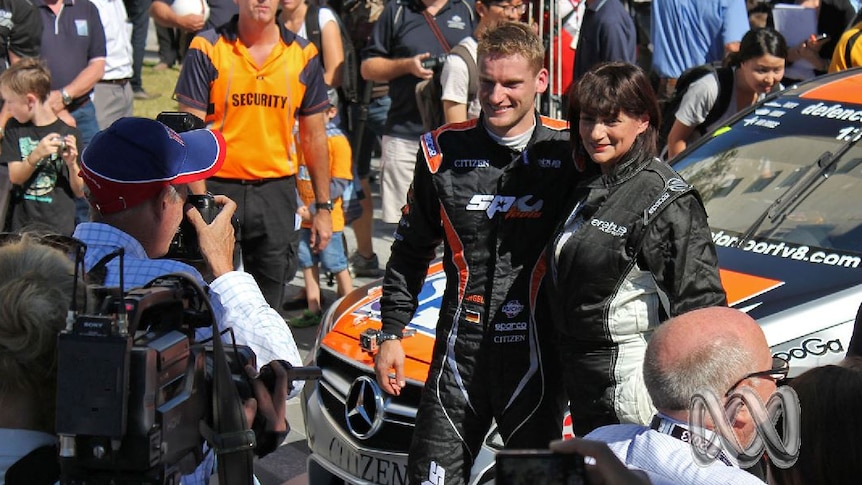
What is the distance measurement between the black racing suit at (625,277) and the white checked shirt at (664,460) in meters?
0.98

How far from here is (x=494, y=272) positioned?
13.0 feet

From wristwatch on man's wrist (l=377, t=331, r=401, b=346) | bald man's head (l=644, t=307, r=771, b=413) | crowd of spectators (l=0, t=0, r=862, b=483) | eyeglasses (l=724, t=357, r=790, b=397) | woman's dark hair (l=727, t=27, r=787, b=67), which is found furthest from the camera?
woman's dark hair (l=727, t=27, r=787, b=67)

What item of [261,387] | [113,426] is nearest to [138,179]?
[261,387]

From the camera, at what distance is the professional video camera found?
1.97 metres

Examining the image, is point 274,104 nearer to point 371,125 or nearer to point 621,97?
point 371,125

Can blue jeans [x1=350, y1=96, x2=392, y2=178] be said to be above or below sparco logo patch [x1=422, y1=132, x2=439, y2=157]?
below

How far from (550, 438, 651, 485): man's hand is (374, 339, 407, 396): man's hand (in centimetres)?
221

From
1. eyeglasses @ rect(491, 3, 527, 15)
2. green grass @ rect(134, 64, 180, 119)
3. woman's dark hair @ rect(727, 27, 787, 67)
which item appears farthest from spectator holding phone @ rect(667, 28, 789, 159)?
green grass @ rect(134, 64, 180, 119)

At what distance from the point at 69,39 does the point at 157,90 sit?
6250 mm

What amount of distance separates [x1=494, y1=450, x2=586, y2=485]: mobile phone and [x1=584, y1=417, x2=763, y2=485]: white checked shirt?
0.65 metres

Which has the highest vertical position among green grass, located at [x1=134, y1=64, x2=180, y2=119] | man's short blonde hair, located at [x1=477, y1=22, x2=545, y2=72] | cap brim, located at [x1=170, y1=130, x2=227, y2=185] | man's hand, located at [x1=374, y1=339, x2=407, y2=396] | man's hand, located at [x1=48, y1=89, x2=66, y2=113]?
man's short blonde hair, located at [x1=477, y1=22, x2=545, y2=72]

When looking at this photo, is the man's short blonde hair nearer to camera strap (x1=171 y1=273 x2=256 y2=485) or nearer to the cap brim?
the cap brim

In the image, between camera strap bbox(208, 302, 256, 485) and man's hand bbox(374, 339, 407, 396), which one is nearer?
camera strap bbox(208, 302, 256, 485)

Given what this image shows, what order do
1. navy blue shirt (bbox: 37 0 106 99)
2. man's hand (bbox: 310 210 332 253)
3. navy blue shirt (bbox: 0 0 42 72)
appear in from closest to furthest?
1. man's hand (bbox: 310 210 332 253)
2. navy blue shirt (bbox: 0 0 42 72)
3. navy blue shirt (bbox: 37 0 106 99)
